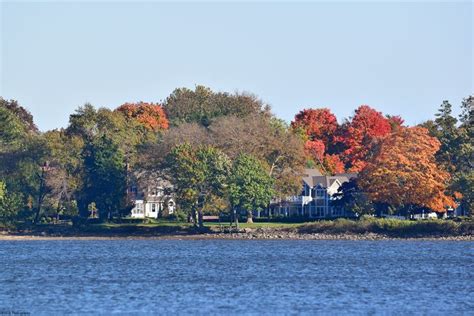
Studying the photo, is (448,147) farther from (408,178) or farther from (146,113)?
(146,113)

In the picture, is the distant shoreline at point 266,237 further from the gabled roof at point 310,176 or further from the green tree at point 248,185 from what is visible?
the gabled roof at point 310,176

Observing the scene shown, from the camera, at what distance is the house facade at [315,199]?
372ft

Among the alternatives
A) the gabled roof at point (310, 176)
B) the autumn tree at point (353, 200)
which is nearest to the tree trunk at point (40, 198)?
the gabled roof at point (310, 176)

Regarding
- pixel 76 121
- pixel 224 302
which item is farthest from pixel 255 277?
pixel 76 121

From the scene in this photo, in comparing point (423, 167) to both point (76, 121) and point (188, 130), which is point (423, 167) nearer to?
point (188, 130)

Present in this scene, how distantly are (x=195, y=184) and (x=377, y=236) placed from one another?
1695cm

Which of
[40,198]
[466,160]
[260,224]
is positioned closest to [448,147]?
[466,160]

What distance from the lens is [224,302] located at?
42.2 m

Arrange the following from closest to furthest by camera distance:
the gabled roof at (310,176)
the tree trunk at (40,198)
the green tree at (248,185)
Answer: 1. the green tree at (248,185)
2. the tree trunk at (40,198)
3. the gabled roof at (310,176)

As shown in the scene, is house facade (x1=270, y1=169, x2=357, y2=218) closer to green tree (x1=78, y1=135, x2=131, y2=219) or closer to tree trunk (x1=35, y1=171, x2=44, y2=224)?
green tree (x1=78, y1=135, x2=131, y2=219)

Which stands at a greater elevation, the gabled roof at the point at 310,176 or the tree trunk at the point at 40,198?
the gabled roof at the point at 310,176

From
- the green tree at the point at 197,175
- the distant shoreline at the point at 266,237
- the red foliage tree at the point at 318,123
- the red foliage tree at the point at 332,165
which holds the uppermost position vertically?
the red foliage tree at the point at 318,123

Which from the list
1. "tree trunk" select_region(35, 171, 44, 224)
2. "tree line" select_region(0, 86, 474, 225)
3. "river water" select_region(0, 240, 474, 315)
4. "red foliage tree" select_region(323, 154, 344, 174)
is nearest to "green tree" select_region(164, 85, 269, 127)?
"tree line" select_region(0, 86, 474, 225)

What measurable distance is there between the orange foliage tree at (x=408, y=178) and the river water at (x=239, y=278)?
11.4 meters
